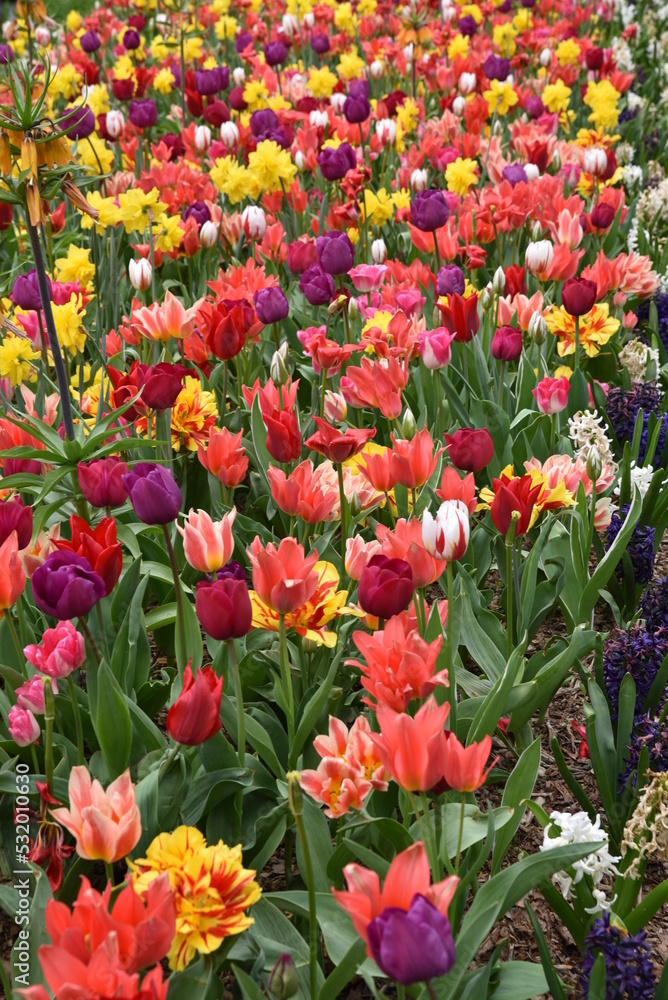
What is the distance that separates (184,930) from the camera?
1.05 metres

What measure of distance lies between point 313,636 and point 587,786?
653 mm

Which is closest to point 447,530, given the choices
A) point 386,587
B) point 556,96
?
point 386,587

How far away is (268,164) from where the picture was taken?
347 cm

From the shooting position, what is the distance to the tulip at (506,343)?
2348 millimetres

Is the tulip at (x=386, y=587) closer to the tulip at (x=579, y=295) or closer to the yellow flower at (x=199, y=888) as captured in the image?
the yellow flower at (x=199, y=888)

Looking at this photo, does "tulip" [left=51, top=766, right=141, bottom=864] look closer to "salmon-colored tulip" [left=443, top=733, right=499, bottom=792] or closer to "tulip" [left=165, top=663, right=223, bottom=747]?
"tulip" [left=165, top=663, right=223, bottom=747]

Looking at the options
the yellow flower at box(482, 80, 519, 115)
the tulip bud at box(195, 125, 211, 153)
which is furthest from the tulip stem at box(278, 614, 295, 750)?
the yellow flower at box(482, 80, 519, 115)

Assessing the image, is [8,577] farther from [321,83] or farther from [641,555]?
[321,83]

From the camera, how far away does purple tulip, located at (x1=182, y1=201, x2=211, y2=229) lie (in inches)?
131

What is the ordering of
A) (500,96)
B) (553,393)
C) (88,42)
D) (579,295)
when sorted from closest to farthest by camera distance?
(553,393) < (579,295) < (500,96) < (88,42)

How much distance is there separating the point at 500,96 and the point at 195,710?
173 inches

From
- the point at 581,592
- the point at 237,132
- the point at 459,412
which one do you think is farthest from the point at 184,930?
the point at 237,132

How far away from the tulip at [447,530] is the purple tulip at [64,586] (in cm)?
49

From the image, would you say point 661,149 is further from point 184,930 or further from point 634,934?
point 184,930
